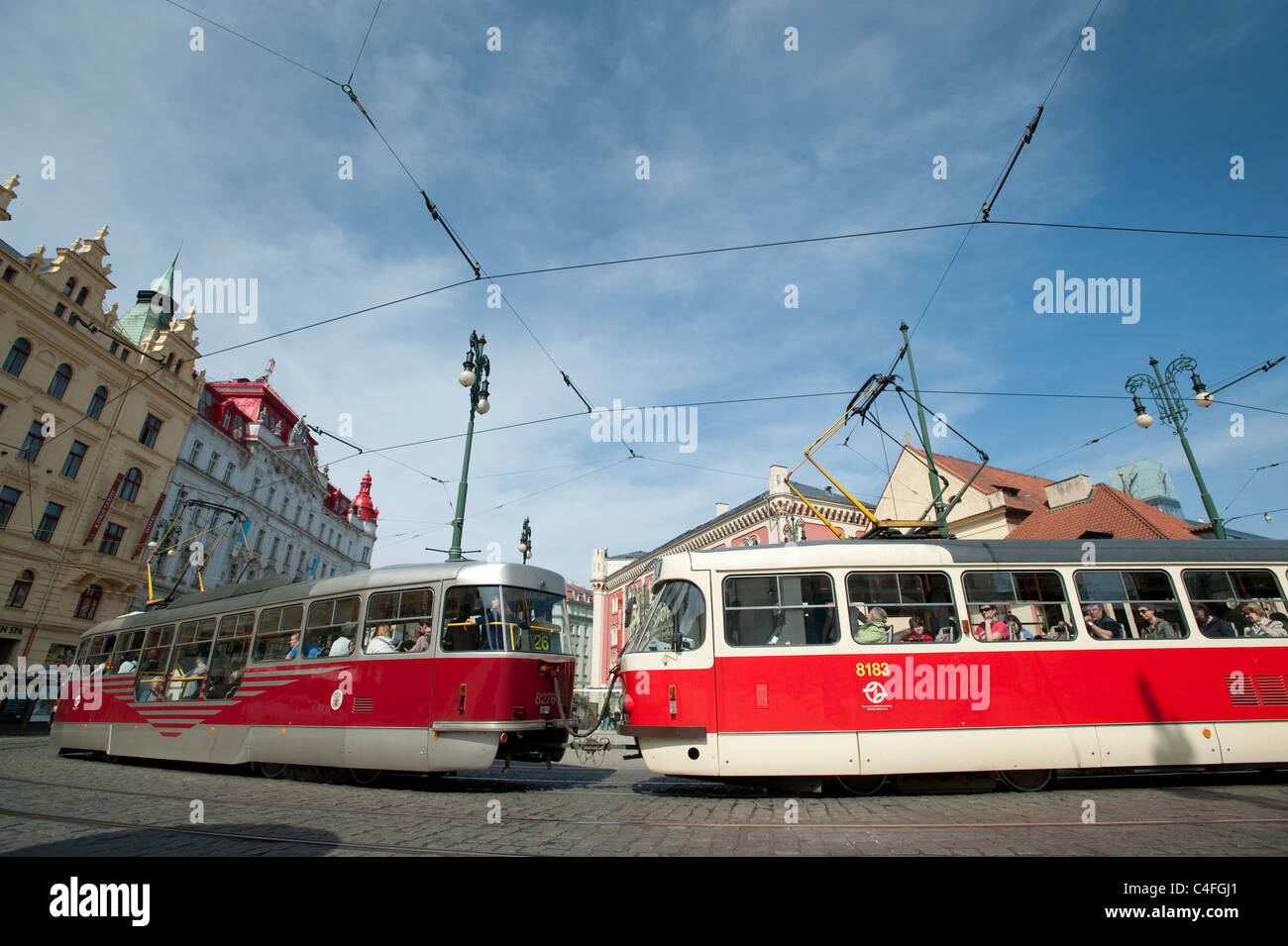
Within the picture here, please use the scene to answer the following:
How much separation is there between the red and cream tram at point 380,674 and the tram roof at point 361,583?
0.03 m

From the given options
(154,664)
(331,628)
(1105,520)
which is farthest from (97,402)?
(1105,520)

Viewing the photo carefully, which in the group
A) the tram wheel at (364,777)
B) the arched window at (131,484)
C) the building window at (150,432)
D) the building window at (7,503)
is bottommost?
the tram wheel at (364,777)

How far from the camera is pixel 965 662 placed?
7.14 metres

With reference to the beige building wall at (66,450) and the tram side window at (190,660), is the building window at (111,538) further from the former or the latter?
the tram side window at (190,660)

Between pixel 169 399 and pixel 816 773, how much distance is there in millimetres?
36233

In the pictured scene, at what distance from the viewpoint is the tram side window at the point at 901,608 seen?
7.29 metres

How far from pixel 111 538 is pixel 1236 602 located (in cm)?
3780

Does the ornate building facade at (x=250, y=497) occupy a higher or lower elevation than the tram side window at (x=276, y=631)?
higher

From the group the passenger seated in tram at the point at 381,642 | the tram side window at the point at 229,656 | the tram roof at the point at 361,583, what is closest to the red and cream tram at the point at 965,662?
the tram roof at the point at 361,583

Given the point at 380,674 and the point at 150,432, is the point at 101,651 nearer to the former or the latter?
the point at 380,674
